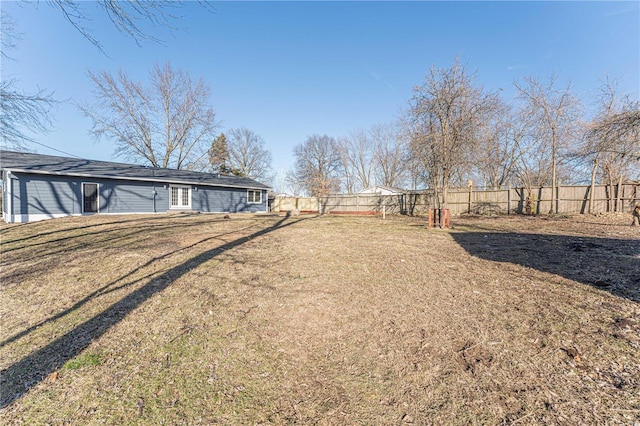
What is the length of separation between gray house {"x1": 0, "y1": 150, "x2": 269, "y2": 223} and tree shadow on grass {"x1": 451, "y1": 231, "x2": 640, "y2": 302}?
16.5 metres

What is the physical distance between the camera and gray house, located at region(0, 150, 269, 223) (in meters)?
12.2

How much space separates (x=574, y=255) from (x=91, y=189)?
1958cm

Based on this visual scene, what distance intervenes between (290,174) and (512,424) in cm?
4705

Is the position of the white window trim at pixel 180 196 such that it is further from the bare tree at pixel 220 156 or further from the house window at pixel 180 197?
the bare tree at pixel 220 156

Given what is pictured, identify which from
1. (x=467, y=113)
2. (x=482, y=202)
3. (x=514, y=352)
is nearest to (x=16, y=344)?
(x=514, y=352)

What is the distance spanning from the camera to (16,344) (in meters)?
2.86

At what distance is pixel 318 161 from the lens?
146 feet

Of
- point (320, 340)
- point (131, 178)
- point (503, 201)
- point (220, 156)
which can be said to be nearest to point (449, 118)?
point (503, 201)

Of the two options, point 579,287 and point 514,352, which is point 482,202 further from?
point 514,352

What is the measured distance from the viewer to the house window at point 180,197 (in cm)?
1747

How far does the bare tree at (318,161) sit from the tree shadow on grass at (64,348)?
38.9 metres

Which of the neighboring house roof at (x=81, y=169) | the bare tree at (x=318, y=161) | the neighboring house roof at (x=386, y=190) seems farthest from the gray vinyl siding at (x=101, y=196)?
the bare tree at (x=318, y=161)

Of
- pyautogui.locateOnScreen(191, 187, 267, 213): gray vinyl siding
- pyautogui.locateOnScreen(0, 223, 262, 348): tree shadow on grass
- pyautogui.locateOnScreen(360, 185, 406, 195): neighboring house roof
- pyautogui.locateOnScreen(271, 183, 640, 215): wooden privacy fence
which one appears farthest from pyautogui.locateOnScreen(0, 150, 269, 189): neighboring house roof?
pyautogui.locateOnScreen(360, 185, 406, 195): neighboring house roof

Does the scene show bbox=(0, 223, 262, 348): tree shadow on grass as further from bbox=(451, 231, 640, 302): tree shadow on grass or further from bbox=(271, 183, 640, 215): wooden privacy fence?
bbox=(271, 183, 640, 215): wooden privacy fence
